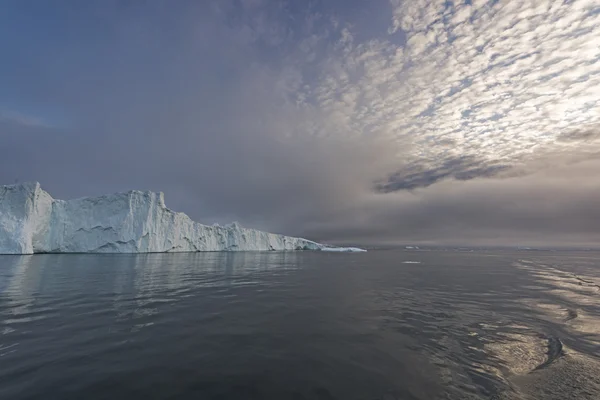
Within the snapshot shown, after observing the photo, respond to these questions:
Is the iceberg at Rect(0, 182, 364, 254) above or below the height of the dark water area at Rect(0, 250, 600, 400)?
above

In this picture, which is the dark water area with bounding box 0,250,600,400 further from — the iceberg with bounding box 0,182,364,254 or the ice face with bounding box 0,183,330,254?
the iceberg with bounding box 0,182,364,254

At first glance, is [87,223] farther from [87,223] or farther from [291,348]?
[291,348]

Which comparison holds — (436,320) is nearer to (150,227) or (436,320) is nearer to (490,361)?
(490,361)

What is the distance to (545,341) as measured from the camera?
860 cm

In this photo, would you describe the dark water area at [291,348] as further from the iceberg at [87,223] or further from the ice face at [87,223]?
the iceberg at [87,223]

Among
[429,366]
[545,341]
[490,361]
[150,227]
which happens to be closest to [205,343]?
[429,366]

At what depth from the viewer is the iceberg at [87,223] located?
50.4 m

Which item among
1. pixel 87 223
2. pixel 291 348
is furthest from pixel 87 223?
pixel 291 348

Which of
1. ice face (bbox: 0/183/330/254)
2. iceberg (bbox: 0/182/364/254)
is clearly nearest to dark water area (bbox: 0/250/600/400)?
ice face (bbox: 0/183/330/254)

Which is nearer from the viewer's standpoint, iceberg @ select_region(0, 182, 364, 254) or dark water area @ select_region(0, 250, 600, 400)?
dark water area @ select_region(0, 250, 600, 400)

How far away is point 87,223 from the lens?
61.1m

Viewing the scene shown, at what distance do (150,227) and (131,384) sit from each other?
6755 centimetres

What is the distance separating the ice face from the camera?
50438 mm

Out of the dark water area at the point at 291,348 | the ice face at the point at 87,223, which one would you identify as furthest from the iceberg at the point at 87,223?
the dark water area at the point at 291,348
